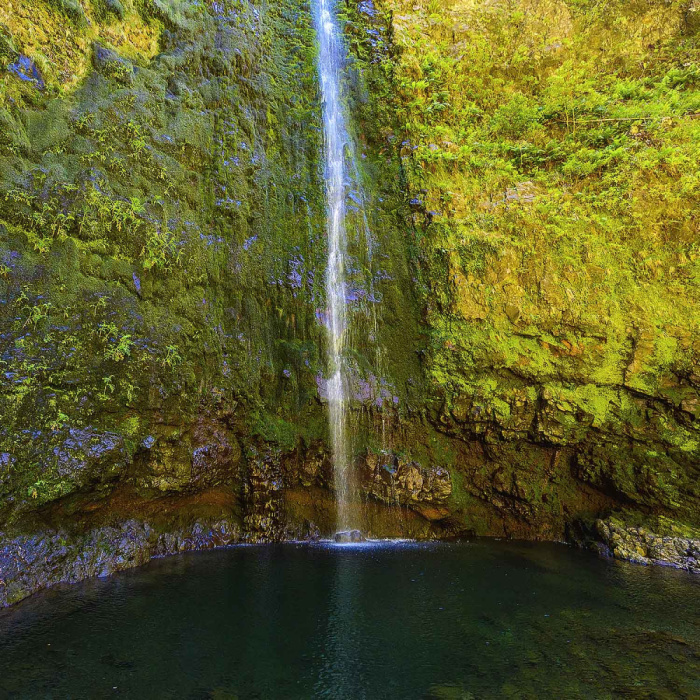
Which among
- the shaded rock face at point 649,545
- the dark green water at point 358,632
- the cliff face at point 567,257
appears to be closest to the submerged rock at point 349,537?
the dark green water at point 358,632

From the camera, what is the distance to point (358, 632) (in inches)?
220

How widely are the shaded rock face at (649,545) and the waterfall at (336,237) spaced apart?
5574 millimetres

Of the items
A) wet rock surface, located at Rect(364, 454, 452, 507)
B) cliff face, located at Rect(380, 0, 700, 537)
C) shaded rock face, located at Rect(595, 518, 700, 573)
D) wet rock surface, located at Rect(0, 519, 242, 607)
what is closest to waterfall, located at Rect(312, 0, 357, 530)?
wet rock surface, located at Rect(364, 454, 452, 507)

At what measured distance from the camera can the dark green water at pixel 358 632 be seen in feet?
14.5

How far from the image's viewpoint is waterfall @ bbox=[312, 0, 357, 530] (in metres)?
10.2

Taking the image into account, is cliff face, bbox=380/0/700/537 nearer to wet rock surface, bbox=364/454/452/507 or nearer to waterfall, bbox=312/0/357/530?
wet rock surface, bbox=364/454/452/507

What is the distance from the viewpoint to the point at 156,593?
6.60m

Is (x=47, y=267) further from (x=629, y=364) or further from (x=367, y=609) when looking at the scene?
(x=629, y=364)

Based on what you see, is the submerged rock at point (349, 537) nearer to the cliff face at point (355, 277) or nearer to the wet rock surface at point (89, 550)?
the cliff face at point (355, 277)

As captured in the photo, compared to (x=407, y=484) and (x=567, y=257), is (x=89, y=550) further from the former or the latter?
(x=567, y=257)

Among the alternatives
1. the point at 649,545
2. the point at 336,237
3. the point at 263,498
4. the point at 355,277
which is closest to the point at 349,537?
the point at 263,498

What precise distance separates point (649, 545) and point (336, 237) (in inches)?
386

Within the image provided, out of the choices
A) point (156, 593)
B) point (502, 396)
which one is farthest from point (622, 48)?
point (156, 593)

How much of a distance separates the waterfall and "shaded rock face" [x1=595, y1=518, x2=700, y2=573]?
5574mm
